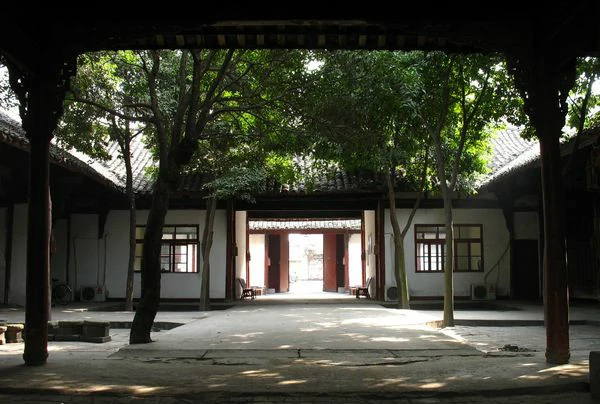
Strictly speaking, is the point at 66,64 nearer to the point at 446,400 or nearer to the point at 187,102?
the point at 187,102

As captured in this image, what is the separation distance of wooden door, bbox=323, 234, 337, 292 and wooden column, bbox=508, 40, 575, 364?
20.0 m

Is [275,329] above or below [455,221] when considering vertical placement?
below

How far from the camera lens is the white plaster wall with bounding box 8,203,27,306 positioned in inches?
575

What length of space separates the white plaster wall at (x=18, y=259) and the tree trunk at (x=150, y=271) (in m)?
8.41

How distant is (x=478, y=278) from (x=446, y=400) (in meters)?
12.6

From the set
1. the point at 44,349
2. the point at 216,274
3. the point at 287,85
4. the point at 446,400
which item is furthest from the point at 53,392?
the point at 216,274

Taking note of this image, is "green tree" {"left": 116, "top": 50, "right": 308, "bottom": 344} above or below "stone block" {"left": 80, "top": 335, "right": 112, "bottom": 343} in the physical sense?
above

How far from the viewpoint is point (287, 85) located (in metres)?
9.19

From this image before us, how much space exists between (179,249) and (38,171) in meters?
11.4

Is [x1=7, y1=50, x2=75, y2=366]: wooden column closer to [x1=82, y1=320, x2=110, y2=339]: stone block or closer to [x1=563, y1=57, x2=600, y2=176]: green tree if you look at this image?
[x1=82, y1=320, x2=110, y2=339]: stone block

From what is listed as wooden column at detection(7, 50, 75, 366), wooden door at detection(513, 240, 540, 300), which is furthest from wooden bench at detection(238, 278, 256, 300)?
wooden column at detection(7, 50, 75, 366)

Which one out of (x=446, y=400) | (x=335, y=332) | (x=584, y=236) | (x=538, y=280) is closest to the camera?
(x=446, y=400)

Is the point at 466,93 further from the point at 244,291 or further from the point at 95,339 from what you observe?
the point at 244,291

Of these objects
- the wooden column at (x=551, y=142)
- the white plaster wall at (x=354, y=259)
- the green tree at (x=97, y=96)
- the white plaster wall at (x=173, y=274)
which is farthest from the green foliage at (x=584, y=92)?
the white plaster wall at (x=354, y=259)
